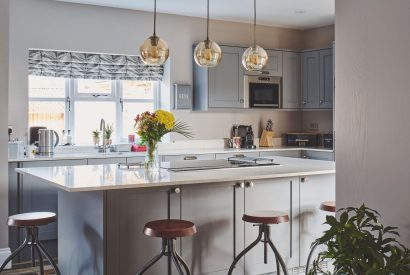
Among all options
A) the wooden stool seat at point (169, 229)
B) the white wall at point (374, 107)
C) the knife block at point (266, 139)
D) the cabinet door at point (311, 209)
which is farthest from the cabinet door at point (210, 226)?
the knife block at point (266, 139)

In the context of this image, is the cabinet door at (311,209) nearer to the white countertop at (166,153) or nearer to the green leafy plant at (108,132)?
the white countertop at (166,153)

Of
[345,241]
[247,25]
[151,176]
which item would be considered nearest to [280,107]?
[247,25]

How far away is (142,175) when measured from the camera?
11.4 ft

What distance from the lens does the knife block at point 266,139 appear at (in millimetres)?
6821

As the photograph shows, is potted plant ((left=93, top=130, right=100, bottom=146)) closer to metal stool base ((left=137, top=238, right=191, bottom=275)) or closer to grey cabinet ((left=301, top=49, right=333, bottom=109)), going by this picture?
grey cabinet ((left=301, top=49, right=333, bottom=109))

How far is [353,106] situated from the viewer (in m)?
2.18

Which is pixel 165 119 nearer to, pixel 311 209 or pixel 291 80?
pixel 311 209

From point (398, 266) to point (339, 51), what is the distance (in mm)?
991

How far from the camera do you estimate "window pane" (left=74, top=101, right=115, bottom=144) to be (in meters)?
5.94

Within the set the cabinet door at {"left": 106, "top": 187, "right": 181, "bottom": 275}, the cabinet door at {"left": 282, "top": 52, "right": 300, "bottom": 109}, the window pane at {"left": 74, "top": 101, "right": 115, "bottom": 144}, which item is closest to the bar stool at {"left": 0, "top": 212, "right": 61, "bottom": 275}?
the cabinet door at {"left": 106, "top": 187, "right": 181, "bottom": 275}

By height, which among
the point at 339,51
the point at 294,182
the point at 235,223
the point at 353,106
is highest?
the point at 339,51

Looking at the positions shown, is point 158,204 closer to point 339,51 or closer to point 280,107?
point 339,51

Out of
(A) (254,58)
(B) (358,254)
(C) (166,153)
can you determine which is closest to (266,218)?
(A) (254,58)

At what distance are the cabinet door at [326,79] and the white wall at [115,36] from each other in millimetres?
698
